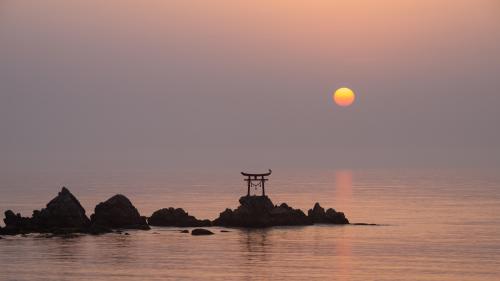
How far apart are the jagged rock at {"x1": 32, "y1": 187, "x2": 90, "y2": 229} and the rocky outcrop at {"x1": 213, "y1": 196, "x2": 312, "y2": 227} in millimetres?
16498

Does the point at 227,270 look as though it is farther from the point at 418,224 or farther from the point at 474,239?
the point at 418,224

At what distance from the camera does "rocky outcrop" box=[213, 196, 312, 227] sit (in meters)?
106

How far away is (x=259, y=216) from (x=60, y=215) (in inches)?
844

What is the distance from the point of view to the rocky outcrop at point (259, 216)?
106m

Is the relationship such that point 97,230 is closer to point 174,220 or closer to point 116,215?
point 116,215

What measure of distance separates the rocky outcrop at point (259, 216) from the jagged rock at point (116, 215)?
32.7ft

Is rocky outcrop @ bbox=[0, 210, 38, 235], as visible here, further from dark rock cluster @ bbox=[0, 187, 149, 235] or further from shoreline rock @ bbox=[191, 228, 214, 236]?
shoreline rock @ bbox=[191, 228, 214, 236]

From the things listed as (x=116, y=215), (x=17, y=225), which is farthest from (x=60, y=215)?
(x=116, y=215)

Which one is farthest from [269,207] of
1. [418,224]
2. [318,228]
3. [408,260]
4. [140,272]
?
[140,272]

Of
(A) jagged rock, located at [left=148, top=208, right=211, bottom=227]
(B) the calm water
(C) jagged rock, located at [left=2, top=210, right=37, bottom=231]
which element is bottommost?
(B) the calm water

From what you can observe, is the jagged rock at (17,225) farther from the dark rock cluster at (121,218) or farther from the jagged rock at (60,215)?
the jagged rock at (60,215)

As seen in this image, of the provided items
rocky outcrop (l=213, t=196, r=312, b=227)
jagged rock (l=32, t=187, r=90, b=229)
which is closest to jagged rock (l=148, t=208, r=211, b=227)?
rocky outcrop (l=213, t=196, r=312, b=227)

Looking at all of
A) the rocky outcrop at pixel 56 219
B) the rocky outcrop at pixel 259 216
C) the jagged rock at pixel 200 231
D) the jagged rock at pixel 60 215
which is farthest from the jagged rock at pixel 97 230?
the rocky outcrop at pixel 259 216

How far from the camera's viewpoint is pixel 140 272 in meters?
75.6
